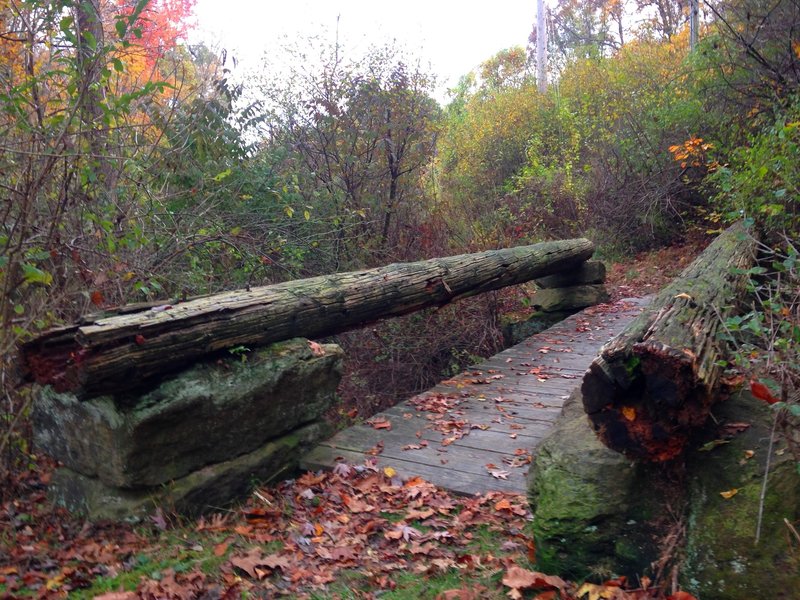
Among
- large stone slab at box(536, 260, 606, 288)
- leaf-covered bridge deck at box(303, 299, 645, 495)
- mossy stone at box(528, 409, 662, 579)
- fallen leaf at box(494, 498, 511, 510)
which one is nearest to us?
mossy stone at box(528, 409, 662, 579)

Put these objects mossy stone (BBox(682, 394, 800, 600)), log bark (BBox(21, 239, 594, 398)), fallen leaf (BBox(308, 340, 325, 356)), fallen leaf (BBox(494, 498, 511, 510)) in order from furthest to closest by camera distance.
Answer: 1. fallen leaf (BBox(308, 340, 325, 356))
2. fallen leaf (BBox(494, 498, 511, 510))
3. log bark (BBox(21, 239, 594, 398))
4. mossy stone (BBox(682, 394, 800, 600))

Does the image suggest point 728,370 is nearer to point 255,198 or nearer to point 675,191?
point 255,198

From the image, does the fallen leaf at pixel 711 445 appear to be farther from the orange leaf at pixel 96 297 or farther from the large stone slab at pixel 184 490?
the orange leaf at pixel 96 297

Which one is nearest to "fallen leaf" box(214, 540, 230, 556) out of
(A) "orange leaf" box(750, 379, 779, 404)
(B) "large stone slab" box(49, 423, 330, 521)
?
(B) "large stone slab" box(49, 423, 330, 521)

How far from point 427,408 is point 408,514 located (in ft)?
6.55

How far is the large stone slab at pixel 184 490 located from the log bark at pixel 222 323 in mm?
629

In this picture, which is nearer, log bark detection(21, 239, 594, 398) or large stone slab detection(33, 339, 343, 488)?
log bark detection(21, 239, 594, 398)

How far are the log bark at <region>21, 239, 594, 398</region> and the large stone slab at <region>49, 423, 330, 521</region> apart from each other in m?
0.63

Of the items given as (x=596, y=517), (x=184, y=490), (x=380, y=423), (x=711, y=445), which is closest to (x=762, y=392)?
(x=711, y=445)

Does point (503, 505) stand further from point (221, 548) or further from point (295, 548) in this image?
point (221, 548)

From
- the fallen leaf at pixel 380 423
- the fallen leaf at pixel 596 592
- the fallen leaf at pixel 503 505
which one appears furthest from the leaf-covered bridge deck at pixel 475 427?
the fallen leaf at pixel 596 592

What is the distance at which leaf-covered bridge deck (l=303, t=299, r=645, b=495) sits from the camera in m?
4.27

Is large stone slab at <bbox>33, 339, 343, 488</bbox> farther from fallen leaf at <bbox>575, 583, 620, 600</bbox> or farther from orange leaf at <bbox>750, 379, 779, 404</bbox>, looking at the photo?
orange leaf at <bbox>750, 379, 779, 404</bbox>

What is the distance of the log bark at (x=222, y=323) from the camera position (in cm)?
336
